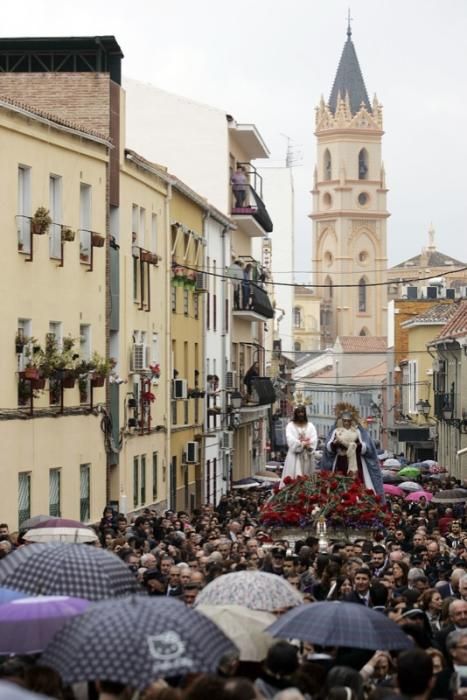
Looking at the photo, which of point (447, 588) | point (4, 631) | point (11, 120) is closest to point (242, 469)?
point (11, 120)

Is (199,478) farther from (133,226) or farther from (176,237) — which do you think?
(133,226)

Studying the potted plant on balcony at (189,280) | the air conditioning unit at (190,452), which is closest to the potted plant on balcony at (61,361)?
the potted plant on balcony at (189,280)

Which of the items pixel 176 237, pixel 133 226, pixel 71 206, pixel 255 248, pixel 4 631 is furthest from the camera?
pixel 255 248

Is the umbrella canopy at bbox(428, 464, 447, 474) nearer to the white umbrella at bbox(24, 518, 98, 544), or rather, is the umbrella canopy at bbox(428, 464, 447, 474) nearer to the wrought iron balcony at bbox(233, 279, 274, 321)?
the wrought iron balcony at bbox(233, 279, 274, 321)

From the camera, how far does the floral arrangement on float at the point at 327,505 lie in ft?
80.4

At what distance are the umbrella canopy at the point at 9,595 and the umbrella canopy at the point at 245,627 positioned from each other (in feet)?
3.77

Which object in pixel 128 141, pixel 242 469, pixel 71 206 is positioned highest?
pixel 128 141

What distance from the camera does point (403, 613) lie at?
13547 millimetres

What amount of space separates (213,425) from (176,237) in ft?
30.4

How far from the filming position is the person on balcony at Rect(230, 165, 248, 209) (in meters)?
59.9

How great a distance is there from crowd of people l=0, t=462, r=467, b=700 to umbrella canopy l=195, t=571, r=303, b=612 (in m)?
0.33

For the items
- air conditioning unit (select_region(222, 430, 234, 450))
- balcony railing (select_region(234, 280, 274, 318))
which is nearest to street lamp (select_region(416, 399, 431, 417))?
balcony railing (select_region(234, 280, 274, 318))

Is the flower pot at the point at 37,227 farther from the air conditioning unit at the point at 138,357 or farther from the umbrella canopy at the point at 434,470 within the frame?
the umbrella canopy at the point at 434,470

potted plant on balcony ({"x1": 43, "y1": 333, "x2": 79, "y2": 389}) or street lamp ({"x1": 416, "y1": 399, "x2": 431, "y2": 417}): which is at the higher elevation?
potted plant on balcony ({"x1": 43, "y1": 333, "x2": 79, "y2": 389})
